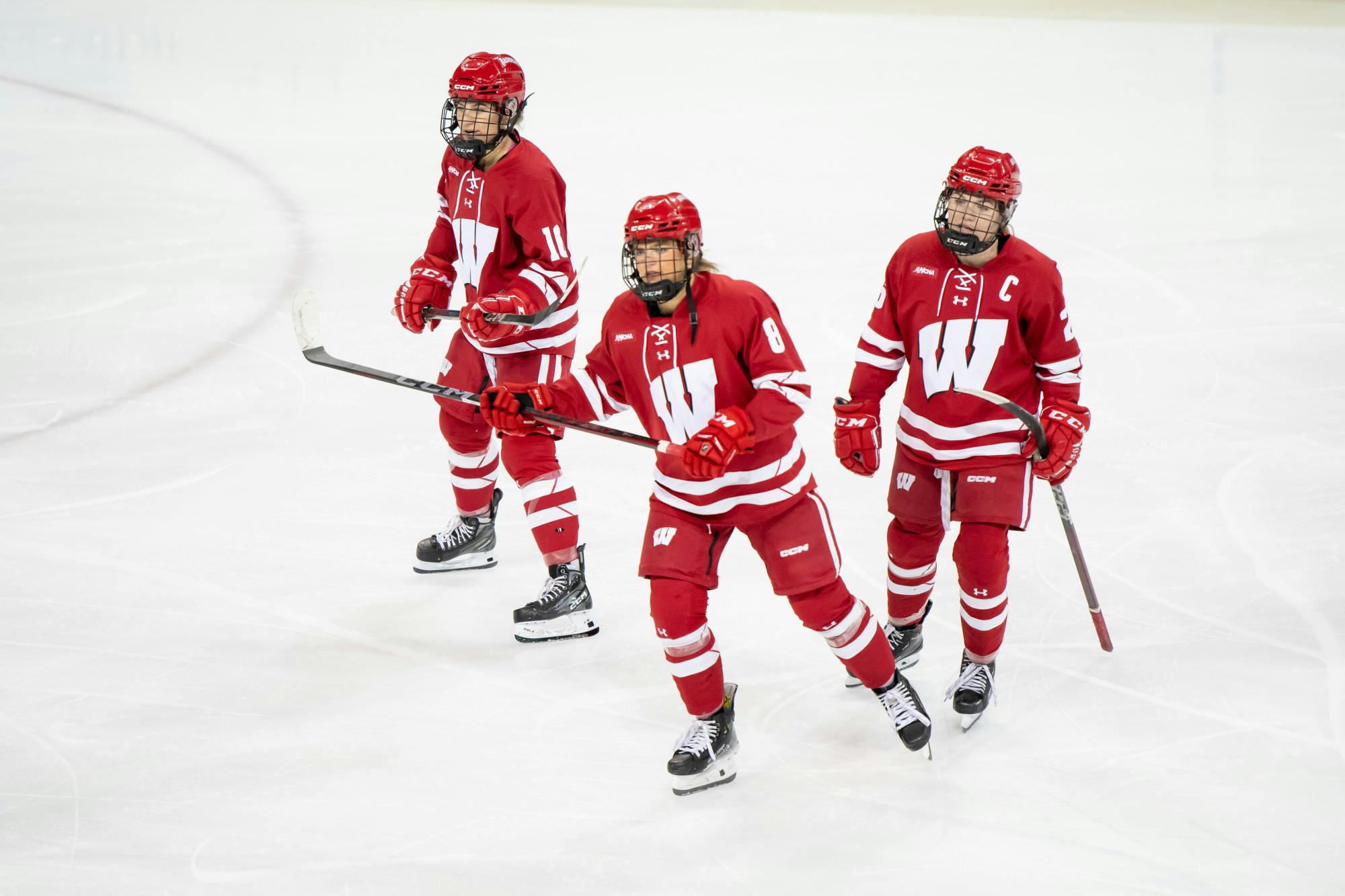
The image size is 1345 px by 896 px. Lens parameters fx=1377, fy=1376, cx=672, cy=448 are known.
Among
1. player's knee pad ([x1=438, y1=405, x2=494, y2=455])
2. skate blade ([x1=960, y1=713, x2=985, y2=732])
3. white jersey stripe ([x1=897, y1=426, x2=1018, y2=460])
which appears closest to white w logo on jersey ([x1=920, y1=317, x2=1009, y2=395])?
white jersey stripe ([x1=897, y1=426, x2=1018, y2=460])

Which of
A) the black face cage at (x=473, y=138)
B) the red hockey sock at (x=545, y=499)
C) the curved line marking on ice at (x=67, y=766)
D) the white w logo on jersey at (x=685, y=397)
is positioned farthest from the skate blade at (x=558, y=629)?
the black face cage at (x=473, y=138)

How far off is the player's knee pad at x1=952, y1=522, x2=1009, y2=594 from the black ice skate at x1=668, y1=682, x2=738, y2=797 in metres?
0.61

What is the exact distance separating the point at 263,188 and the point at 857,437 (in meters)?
4.65

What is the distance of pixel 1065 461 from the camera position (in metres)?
2.83

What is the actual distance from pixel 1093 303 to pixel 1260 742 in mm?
2823

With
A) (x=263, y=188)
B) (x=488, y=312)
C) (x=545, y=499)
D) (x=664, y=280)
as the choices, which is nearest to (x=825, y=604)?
(x=664, y=280)

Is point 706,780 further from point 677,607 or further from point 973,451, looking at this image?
point 973,451

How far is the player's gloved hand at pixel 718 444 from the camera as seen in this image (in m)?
2.58

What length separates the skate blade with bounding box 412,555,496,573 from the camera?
151 inches

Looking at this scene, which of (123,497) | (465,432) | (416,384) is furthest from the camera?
(123,497)

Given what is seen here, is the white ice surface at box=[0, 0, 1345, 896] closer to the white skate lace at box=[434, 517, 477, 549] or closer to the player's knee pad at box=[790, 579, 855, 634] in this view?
the white skate lace at box=[434, 517, 477, 549]

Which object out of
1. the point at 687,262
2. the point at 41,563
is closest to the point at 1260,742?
the point at 687,262

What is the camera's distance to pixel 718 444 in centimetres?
257

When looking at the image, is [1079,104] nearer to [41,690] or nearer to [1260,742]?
[1260,742]
